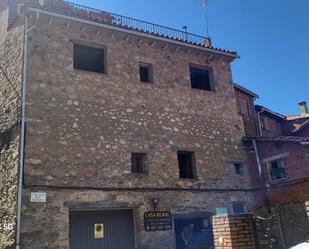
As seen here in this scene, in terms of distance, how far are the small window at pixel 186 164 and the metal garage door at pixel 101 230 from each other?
2689mm

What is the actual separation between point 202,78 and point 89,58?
17.0ft

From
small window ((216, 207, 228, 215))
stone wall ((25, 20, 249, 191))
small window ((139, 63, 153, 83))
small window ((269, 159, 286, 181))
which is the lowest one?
small window ((216, 207, 228, 215))

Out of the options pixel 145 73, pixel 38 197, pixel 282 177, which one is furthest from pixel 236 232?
pixel 282 177

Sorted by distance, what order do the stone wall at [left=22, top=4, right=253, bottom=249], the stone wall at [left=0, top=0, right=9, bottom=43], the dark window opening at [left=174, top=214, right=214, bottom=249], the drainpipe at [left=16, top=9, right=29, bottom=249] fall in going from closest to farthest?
the drainpipe at [left=16, top=9, right=29, bottom=249], the stone wall at [left=22, top=4, right=253, bottom=249], the dark window opening at [left=174, top=214, right=214, bottom=249], the stone wall at [left=0, top=0, right=9, bottom=43]

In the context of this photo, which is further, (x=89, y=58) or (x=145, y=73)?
(x=145, y=73)

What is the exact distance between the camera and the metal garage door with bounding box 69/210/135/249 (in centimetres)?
1118

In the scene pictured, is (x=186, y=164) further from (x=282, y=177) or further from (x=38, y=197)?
(x=38, y=197)

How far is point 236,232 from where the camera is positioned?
20.5 feet

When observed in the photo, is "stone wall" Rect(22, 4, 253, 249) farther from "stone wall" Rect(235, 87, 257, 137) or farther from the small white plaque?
"stone wall" Rect(235, 87, 257, 137)

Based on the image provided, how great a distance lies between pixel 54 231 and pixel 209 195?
Result: 5.86m

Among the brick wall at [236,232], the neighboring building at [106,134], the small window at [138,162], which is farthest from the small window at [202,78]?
the brick wall at [236,232]

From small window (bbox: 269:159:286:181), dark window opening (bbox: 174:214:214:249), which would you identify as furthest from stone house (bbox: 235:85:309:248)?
dark window opening (bbox: 174:214:214:249)

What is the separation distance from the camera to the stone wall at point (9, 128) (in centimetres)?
1052

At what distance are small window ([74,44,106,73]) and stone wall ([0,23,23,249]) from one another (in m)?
1.92
